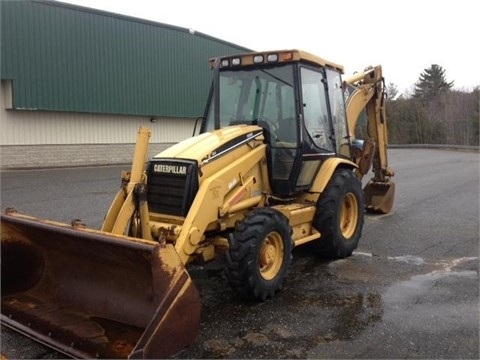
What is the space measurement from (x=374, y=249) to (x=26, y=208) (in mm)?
6819

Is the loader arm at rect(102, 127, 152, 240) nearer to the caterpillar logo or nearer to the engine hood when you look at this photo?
the caterpillar logo

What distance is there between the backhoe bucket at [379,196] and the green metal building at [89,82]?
41.9 ft

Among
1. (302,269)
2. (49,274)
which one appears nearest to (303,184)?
(302,269)

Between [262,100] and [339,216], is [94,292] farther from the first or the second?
[339,216]

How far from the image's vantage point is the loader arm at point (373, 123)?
839 cm

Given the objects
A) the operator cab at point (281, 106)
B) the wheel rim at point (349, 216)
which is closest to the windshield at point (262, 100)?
the operator cab at point (281, 106)

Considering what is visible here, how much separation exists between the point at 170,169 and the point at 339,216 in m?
2.51

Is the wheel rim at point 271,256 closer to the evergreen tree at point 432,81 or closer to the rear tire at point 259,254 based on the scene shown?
the rear tire at point 259,254

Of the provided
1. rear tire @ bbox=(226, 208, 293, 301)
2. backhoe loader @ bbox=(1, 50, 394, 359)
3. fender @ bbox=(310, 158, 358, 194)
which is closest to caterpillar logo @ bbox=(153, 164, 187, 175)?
backhoe loader @ bbox=(1, 50, 394, 359)

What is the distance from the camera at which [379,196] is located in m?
9.70

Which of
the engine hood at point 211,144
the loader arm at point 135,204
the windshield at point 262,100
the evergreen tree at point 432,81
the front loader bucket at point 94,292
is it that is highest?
the evergreen tree at point 432,81

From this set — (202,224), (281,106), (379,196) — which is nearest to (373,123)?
(379,196)

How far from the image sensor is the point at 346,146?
24.0 ft

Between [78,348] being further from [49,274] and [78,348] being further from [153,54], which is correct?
[153,54]
